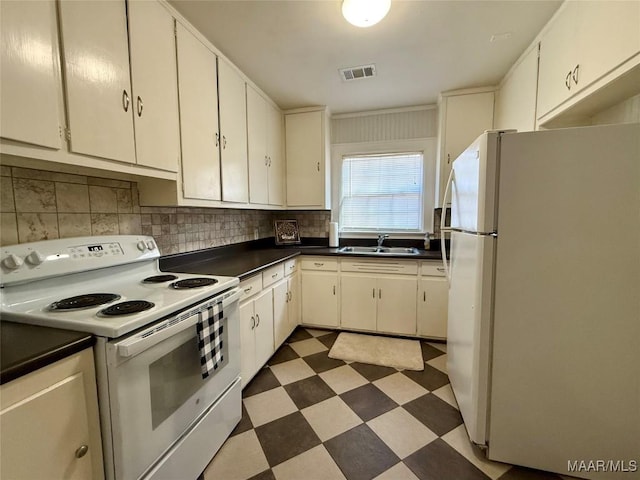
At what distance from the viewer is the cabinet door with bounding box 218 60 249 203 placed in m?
2.03

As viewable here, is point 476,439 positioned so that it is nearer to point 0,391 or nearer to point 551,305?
point 551,305

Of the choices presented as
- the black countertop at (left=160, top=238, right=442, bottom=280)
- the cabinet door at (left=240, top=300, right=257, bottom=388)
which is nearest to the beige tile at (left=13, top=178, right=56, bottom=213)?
the black countertop at (left=160, top=238, right=442, bottom=280)

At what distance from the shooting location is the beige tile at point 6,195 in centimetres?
112

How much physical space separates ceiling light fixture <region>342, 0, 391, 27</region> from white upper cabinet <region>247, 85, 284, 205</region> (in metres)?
1.20

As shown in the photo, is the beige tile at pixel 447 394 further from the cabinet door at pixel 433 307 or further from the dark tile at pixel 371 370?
the cabinet door at pixel 433 307

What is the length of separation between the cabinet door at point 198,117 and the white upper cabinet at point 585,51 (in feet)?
7.12

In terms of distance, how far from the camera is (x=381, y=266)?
2.66 meters

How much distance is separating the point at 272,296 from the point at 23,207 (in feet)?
5.00

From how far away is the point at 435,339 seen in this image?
2.62m

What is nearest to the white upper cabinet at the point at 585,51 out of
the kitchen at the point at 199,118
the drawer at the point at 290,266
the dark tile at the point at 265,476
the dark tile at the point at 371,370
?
the kitchen at the point at 199,118

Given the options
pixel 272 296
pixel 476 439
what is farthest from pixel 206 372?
pixel 476 439

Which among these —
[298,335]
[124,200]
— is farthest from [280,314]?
[124,200]

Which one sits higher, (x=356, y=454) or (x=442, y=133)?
(x=442, y=133)
